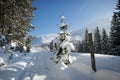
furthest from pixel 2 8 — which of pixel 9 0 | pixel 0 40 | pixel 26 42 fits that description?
pixel 26 42

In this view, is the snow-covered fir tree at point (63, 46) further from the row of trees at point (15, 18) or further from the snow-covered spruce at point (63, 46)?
the row of trees at point (15, 18)

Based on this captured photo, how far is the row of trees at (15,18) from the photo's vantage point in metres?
12.1

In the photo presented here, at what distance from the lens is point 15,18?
43.8 ft

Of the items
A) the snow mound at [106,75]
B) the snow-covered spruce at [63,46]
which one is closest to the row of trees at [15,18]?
the snow-covered spruce at [63,46]

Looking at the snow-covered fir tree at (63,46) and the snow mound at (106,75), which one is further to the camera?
the snow-covered fir tree at (63,46)

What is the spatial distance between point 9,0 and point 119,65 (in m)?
9.17

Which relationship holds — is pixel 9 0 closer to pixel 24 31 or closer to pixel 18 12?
pixel 18 12

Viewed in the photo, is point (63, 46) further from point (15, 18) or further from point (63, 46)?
point (15, 18)

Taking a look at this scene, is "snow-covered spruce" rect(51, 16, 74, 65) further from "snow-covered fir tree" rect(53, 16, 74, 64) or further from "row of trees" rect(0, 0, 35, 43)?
"row of trees" rect(0, 0, 35, 43)

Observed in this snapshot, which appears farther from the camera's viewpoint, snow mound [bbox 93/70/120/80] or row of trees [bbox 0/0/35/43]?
row of trees [bbox 0/0/35/43]

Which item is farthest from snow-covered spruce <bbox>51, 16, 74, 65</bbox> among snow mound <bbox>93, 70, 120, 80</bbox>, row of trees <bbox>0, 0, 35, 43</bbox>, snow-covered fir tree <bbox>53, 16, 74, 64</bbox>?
snow mound <bbox>93, 70, 120, 80</bbox>

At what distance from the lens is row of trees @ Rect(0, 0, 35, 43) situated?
12.1 meters

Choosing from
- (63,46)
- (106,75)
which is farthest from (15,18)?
(106,75)

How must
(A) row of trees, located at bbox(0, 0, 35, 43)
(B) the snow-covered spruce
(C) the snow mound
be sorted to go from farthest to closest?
(B) the snow-covered spruce, (A) row of trees, located at bbox(0, 0, 35, 43), (C) the snow mound
